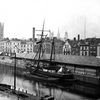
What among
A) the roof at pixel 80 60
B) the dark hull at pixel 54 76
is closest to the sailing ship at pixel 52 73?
the dark hull at pixel 54 76

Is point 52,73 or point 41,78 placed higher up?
point 52,73

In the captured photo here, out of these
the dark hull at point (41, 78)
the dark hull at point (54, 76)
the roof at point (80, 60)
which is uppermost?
the roof at point (80, 60)

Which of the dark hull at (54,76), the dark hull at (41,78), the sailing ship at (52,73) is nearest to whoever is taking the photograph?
the dark hull at (54,76)

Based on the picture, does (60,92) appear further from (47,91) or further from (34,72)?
(34,72)

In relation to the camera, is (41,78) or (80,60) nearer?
(41,78)

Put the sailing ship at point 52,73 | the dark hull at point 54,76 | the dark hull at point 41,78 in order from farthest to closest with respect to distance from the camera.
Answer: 1. the dark hull at point 41,78
2. the sailing ship at point 52,73
3. the dark hull at point 54,76

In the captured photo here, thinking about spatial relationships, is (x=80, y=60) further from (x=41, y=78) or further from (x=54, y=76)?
(x=41, y=78)

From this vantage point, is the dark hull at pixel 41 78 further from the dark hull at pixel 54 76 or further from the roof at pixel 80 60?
the roof at pixel 80 60

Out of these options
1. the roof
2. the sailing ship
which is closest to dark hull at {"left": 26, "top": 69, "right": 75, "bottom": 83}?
the sailing ship

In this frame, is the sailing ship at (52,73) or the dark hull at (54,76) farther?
the sailing ship at (52,73)

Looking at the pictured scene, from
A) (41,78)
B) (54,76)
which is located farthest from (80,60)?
(41,78)

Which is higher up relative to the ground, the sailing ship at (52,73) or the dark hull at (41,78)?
the sailing ship at (52,73)

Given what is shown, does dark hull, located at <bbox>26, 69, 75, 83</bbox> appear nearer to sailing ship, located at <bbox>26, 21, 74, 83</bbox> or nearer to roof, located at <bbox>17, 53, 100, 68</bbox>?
sailing ship, located at <bbox>26, 21, 74, 83</bbox>

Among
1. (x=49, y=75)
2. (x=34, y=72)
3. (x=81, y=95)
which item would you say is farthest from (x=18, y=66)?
(x=81, y=95)
